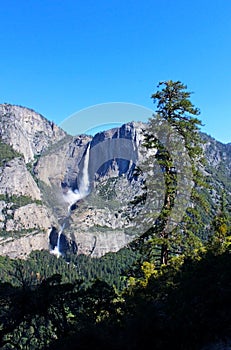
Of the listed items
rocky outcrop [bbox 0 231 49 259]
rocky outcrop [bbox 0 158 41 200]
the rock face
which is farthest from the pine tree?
rocky outcrop [bbox 0 158 41 200]

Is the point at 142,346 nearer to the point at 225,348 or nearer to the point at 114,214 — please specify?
the point at 225,348

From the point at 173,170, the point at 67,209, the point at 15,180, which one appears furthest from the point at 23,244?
the point at 173,170

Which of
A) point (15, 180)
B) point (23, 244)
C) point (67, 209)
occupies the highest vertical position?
point (15, 180)

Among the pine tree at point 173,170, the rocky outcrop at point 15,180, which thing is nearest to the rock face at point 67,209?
the rocky outcrop at point 15,180

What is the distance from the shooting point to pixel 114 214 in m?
174

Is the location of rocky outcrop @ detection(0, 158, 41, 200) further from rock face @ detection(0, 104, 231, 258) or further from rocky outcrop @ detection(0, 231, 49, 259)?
rocky outcrop @ detection(0, 231, 49, 259)

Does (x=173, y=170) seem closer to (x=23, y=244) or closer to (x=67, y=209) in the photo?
(x=23, y=244)

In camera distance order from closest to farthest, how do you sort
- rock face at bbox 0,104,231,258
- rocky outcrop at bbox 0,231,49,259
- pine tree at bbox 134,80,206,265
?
pine tree at bbox 134,80,206,265 < rocky outcrop at bbox 0,231,49,259 < rock face at bbox 0,104,231,258

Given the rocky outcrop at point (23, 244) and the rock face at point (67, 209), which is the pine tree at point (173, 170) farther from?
the rocky outcrop at point (23, 244)

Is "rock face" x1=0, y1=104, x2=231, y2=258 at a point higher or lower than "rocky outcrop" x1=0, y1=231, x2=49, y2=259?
higher

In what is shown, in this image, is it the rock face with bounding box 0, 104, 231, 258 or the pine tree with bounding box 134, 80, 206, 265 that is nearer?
the pine tree with bounding box 134, 80, 206, 265

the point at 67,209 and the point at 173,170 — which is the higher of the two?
the point at 67,209

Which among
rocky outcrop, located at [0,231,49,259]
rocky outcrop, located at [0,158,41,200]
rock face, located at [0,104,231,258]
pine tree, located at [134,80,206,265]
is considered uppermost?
rocky outcrop, located at [0,158,41,200]

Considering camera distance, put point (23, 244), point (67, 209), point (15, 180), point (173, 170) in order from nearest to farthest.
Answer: point (173, 170), point (23, 244), point (15, 180), point (67, 209)
